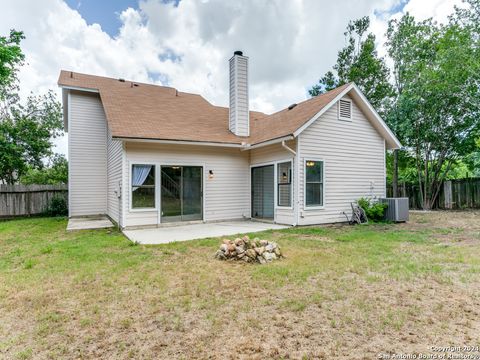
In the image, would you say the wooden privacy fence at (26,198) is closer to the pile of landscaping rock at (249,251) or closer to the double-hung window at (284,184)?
the double-hung window at (284,184)

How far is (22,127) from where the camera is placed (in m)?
14.4

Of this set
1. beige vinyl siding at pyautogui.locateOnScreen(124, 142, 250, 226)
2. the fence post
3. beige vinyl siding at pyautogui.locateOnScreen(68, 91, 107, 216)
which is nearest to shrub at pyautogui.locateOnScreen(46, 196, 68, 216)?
beige vinyl siding at pyautogui.locateOnScreen(68, 91, 107, 216)

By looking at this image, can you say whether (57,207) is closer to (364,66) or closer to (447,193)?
(364,66)

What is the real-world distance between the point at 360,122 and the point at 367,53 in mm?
8901

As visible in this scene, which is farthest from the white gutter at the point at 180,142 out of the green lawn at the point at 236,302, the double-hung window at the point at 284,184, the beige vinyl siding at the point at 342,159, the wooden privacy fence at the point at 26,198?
the wooden privacy fence at the point at 26,198

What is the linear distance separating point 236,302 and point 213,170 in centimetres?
678

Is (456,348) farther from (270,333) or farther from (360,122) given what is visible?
(360,122)

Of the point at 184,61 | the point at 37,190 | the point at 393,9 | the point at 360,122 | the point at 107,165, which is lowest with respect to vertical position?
the point at 37,190

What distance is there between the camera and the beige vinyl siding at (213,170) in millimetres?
8453

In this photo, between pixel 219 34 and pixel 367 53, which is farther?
pixel 367 53

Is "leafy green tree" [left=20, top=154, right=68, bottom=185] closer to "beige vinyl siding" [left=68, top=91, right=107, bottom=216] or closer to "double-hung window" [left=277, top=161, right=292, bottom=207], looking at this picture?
"beige vinyl siding" [left=68, top=91, right=107, bottom=216]

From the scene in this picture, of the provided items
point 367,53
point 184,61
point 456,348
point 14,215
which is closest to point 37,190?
point 14,215

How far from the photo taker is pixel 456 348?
7.32 ft

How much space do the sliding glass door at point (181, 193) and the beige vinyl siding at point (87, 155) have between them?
4522 mm
